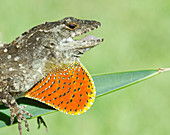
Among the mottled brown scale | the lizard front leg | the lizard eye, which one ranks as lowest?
the lizard front leg

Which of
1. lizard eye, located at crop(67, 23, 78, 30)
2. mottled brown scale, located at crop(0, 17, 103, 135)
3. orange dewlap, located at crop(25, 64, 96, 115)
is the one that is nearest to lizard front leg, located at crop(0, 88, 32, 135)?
mottled brown scale, located at crop(0, 17, 103, 135)

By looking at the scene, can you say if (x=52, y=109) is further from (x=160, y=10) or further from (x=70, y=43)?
(x=160, y=10)

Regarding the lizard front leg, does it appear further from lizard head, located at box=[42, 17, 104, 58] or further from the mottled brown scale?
lizard head, located at box=[42, 17, 104, 58]

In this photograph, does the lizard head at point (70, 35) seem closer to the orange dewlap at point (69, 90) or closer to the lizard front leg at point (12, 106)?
the orange dewlap at point (69, 90)

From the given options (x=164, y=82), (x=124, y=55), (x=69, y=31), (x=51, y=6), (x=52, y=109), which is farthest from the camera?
(x=51, y=6)

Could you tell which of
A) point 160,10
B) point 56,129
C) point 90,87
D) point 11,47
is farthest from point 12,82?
point 160,10

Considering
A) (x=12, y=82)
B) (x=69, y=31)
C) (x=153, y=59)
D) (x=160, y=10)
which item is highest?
(x=160, y=10)
